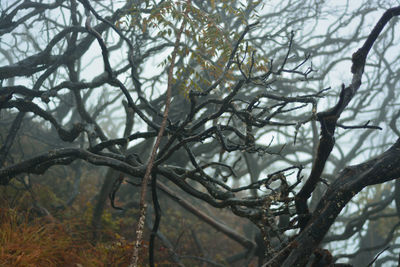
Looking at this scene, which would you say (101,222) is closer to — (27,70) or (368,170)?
(27,70)

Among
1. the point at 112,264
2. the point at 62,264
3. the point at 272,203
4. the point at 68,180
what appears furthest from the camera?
the point at 68,180

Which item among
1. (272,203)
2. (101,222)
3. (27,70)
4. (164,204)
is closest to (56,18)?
(27,70)

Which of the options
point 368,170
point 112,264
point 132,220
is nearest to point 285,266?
point 368,170

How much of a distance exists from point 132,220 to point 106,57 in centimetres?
591

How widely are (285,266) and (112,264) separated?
3349 mm

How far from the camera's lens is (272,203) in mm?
3020

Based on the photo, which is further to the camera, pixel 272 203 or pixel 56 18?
pixel 56 18

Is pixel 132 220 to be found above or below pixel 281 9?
below

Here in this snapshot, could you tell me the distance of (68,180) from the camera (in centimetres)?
1048

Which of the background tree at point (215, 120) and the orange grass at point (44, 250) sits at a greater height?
the background tree at point (215, 120)

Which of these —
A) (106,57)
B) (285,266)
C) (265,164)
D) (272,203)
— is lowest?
(285,266)

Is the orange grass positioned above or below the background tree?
below

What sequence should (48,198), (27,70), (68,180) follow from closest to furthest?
(27,70) → (48,198) → (68,180)

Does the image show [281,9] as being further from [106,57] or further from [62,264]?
[62,264]
